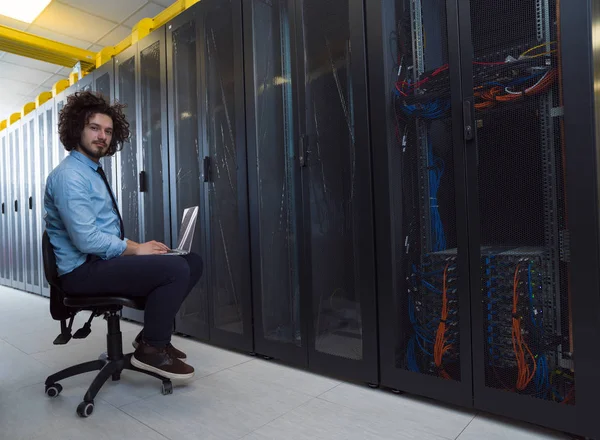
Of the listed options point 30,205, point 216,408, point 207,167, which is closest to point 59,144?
point 30,205

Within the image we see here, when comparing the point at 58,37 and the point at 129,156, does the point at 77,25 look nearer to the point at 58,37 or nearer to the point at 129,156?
the point at 58,37

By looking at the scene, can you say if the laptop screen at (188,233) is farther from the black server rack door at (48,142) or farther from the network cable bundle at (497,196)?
the black server rack door at (48,142)

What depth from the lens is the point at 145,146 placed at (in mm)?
3246

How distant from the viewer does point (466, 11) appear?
1.53 metres

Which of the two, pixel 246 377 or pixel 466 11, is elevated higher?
pixel 466 11

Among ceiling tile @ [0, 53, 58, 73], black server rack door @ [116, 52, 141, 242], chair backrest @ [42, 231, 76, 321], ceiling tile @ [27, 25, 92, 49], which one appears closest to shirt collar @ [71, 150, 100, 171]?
chair backrest @ [42, 231, 76, 321]

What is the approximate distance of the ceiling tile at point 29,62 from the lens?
4969 millimetres

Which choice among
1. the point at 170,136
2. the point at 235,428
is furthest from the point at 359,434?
the point at 170,136

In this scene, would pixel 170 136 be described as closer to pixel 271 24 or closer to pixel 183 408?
pixel 271 24

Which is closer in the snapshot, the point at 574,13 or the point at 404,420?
the point at 574,13

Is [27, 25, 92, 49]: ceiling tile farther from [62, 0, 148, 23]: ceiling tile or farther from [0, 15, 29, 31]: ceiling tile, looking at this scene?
[62, 0, 148, 23]: ceiling tile

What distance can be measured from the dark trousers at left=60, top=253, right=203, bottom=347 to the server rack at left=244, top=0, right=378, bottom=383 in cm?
67

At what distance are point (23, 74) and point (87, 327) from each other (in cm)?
523

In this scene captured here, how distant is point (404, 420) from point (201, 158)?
1968mm
